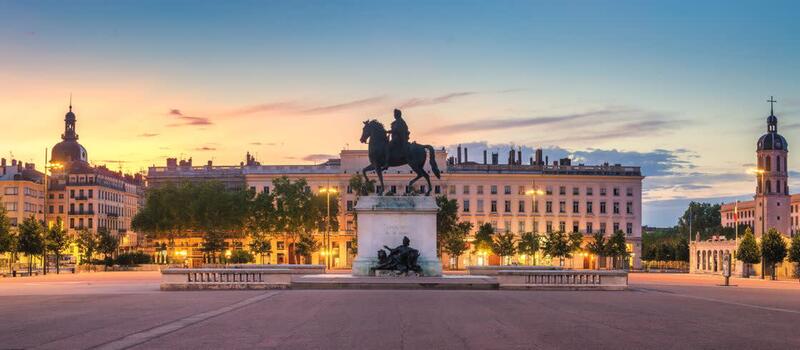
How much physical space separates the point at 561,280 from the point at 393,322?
838 inches

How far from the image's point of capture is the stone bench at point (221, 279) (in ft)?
136

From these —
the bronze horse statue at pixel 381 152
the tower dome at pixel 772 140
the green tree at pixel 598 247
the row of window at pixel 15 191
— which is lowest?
the green tree at pixel 598 247

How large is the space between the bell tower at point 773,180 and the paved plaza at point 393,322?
121m

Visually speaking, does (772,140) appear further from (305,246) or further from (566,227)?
(305,246)

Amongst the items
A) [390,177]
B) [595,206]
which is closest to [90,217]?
[390,177]

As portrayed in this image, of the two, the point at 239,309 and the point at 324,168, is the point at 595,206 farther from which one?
the point at 239,309

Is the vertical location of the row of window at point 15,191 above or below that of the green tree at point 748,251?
above

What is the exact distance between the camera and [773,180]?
152 meters

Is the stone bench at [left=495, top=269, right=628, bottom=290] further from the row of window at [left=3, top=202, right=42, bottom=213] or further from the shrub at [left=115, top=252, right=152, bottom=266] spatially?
the row of window at [left=3, top=202, right=42, bottom=213]

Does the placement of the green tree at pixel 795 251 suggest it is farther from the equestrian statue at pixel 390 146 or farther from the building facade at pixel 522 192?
the building facade at pixel 522 192

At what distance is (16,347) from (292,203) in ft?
358

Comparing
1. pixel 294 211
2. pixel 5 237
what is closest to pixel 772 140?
pixel 294 211

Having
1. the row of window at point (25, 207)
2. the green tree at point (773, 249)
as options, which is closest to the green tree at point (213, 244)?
the row of window at point (25, 207)

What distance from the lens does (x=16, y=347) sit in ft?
59.1
